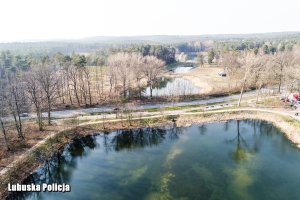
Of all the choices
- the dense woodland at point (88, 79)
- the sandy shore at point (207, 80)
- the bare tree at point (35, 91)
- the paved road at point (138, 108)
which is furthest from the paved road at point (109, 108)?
the sandy shore at point (207, 80)

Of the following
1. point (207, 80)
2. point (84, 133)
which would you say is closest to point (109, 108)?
point (84, 133)

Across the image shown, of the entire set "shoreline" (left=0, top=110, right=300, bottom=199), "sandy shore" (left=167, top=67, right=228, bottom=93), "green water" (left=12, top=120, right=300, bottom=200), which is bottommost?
"green water" (left=12, top=120, right=300, bottom=200)

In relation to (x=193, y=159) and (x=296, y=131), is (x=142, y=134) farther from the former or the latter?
(x=296, y=131)

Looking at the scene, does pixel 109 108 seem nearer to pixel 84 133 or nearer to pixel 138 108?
pixel 138 108

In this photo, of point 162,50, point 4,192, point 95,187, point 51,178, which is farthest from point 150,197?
point 162,50

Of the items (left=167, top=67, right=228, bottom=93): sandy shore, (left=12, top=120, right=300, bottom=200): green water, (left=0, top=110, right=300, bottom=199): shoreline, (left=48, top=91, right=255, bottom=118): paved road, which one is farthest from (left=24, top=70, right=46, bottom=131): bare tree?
(left=167, top=67, right=228, bottom=93): sandy shore

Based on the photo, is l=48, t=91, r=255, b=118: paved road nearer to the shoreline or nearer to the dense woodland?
the dense woodland

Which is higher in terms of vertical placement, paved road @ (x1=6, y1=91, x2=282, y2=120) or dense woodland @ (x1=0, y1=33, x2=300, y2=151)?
dense woodland @ (x1=0, y1=33, x2=300, y2=151)
